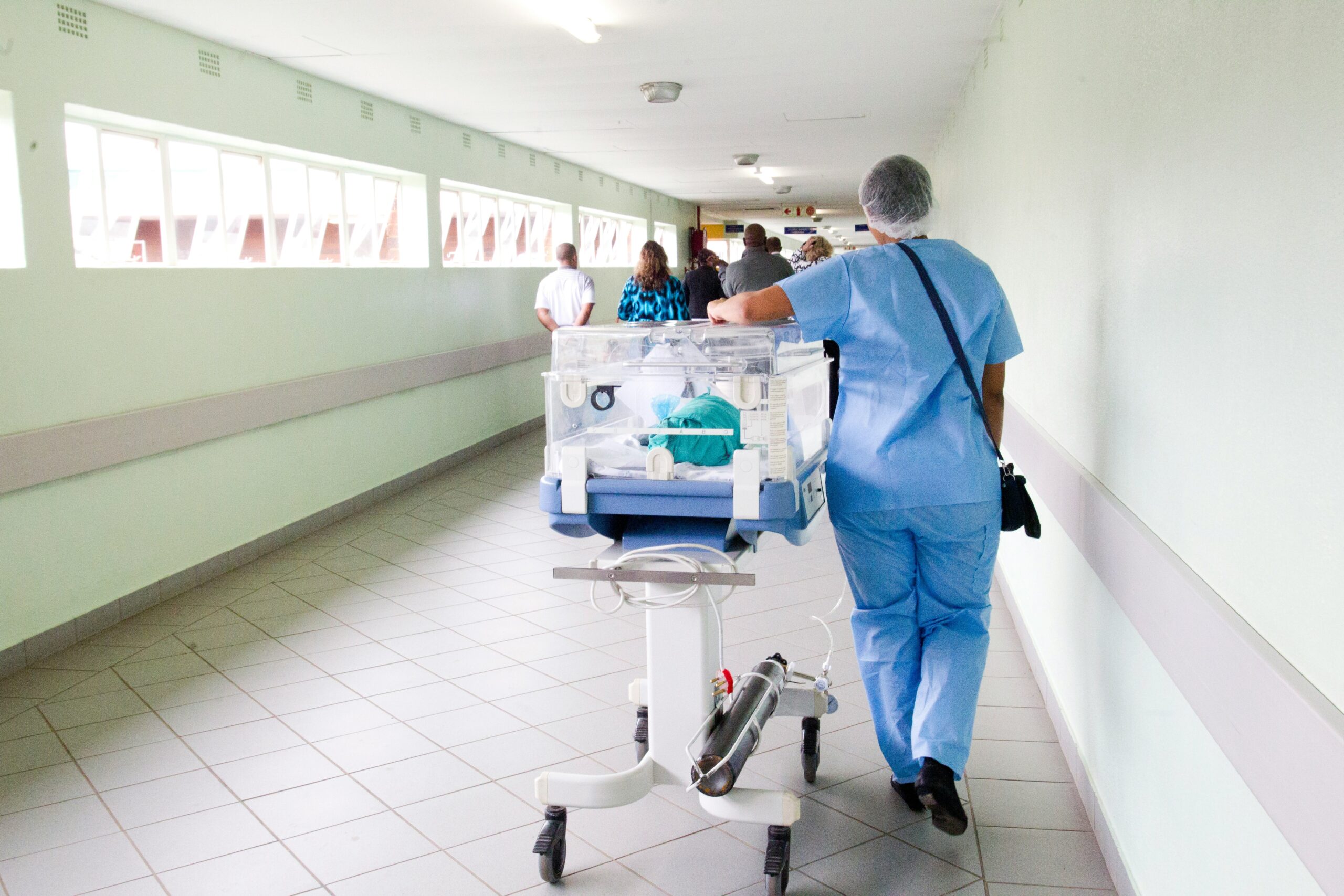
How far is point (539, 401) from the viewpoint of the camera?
10.5 m

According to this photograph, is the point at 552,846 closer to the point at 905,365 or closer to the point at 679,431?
the point at 679,431

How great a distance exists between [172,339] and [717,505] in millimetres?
3600

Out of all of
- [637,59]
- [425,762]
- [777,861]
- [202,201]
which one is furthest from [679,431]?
[637,59]

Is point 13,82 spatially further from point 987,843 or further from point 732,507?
point 987,843

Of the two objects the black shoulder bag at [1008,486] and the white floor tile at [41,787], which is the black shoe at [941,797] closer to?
the black shoulder bag at [1008,486]

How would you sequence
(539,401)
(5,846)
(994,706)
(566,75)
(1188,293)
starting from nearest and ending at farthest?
1. (1188,293)
2. (5,846)
3. (994,706)
4. (566,75)
5. (539,401)

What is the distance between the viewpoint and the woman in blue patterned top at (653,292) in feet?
21.6

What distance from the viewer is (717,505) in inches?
88.1

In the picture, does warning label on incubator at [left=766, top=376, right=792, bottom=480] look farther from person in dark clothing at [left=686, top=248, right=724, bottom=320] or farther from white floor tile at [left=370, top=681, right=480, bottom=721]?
person in dark clothing at [left=686, top=248, right=724, bottom=320]

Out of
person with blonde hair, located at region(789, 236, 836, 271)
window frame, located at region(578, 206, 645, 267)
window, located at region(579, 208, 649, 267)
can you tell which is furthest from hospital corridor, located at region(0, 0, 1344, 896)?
window, located at region(579, 208, 649, 267)

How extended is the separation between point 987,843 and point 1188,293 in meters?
1.46

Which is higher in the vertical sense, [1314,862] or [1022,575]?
[1314,862]

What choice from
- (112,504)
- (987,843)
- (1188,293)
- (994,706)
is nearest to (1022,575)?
(994,706)

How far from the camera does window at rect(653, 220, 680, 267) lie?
1639 cm
